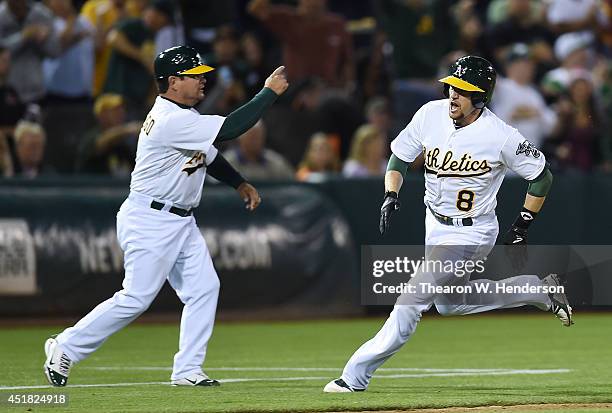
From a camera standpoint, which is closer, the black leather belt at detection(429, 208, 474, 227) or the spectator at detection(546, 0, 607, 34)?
the black leather belt at detection(429, 208, 474, 227)

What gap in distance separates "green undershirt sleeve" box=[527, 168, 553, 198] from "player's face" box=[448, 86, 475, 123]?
0.65 metres

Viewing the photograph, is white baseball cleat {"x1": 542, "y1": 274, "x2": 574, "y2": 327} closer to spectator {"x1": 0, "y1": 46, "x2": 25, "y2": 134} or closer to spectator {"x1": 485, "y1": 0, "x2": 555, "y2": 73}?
spectator {"x1": 0, "y1": 46, "x2": 25, "y2": 134}

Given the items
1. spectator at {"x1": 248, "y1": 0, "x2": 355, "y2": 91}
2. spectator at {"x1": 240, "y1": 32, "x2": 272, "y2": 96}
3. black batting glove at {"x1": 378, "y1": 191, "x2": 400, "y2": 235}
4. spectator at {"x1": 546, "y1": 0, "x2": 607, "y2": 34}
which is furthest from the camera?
spectator at {"x1": 546, "y1": 0, "x2": 607, "y2": 34}

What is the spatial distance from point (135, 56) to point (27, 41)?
4.54 feet

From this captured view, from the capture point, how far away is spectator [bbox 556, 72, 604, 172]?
58.7ft

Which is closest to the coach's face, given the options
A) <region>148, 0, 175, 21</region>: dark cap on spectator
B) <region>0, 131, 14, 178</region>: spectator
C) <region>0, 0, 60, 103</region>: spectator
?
<region>0, 131, 14, 178</region>: spectator

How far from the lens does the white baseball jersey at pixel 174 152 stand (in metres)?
8.82

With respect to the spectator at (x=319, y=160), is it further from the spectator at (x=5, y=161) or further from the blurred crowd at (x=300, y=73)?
the spectator at (x=5, y=161)

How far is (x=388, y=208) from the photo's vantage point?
854 cm

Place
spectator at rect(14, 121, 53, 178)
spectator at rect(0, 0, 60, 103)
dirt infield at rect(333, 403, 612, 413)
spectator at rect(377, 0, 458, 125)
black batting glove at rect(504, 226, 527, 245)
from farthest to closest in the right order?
spectator at rect(377, 0, 458, 125)
spectator at rect(0, 0, 60, 103)
spectator at rect(14, 121, 53, 178)
black batting glove at rect(504, 226, 527, 245)
dirt infield at rect(333, 403, 612, 413)

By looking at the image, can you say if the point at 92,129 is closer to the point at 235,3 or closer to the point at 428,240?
the point at 235,3

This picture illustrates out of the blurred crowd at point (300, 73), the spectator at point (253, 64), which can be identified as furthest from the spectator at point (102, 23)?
the spectator at point (253, 64)

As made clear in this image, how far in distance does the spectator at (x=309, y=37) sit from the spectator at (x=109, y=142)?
9.40 ft

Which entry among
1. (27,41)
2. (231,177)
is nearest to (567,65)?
(27,41)
